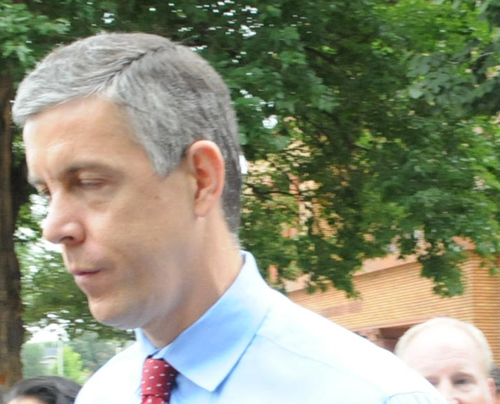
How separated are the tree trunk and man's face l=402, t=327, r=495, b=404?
7808mm

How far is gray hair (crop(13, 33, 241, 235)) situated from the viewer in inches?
59.9

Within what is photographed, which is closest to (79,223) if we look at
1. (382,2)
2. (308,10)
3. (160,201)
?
(160,201)

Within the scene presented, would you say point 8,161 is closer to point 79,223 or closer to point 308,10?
point 308,10

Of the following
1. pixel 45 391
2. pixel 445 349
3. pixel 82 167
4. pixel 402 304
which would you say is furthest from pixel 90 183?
pixel 402 304

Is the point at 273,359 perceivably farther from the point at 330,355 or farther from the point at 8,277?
the point at 8,277

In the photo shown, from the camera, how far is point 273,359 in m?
1.59

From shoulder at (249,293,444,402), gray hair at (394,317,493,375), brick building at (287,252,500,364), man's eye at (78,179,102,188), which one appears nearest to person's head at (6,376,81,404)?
gray hair at (394,317,493,375)

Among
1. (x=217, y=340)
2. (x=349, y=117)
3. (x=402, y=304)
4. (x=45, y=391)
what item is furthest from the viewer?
(x=402, y=304)

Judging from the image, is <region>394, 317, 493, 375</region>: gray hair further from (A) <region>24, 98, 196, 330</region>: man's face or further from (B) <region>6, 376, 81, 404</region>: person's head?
(A) <region>24, 98, 196, 330</region>: man's face

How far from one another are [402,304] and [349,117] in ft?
32.7

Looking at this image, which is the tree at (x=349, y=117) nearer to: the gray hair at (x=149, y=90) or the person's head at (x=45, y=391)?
the person's head at (x=45, y=391)

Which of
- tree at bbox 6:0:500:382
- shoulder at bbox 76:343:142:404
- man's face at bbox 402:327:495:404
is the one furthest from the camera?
tree at bbox 6:0:500:382

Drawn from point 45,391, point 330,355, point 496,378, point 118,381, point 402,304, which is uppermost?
point 330,355

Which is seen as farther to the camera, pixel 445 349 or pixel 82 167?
pixel 445 349
